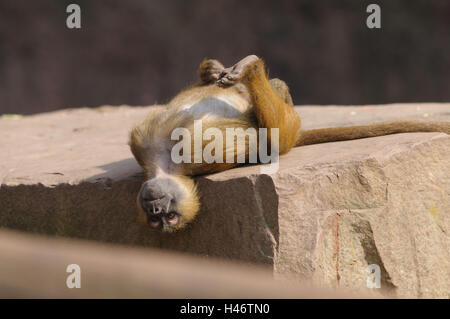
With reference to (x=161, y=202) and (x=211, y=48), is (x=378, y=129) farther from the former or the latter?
(x=211, y=48)

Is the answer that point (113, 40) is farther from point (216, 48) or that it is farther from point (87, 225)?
point (87, 225)

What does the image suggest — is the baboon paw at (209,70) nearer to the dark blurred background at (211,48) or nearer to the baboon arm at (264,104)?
the baboon arm at (264,104)

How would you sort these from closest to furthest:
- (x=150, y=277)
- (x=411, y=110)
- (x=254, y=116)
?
1. (x=150, y=277)
2. (x=254, y=116)
3. (x=411, y=110)

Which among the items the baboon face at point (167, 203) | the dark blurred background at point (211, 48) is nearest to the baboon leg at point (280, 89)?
the baboon face at point (167, 203)

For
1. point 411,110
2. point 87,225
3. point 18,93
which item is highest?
point 18,93

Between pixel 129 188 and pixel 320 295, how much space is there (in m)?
2.75

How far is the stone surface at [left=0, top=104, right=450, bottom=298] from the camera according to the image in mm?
3252

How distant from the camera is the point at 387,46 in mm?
11266

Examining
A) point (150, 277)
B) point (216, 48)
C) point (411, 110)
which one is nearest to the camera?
point (150, 277)

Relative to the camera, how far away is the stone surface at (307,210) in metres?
3.25

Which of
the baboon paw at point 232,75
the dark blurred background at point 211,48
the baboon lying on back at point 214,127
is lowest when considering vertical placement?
the baboon lying on back at point 214,127

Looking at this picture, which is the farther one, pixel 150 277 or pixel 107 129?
pixel 107 129

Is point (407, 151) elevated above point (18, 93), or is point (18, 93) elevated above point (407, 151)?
point (18, 93)

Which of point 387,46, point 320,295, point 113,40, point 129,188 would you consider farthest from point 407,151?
point 113,40
